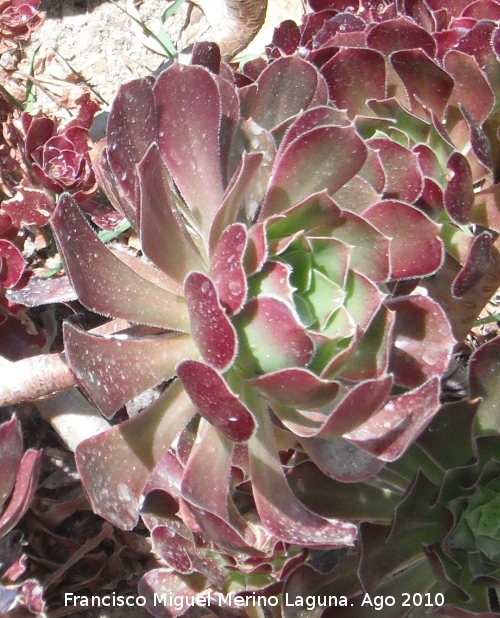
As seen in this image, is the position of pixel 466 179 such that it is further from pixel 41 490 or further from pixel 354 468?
pixel 41 490

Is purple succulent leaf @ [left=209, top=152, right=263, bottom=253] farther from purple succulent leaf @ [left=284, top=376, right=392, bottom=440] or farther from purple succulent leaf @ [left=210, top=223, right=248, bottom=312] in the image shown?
purple succulent leaf @ [left=284, top=376, right=392, bottom=440]

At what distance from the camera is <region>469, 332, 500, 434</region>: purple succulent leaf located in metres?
1.09

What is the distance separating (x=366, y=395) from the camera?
2.39ft

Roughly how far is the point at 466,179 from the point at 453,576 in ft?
2.08

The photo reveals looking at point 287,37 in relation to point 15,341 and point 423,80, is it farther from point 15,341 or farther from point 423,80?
point 15,341

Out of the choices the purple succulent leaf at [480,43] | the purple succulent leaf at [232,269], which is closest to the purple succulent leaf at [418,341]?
the purple succulent leaf at [232,269]

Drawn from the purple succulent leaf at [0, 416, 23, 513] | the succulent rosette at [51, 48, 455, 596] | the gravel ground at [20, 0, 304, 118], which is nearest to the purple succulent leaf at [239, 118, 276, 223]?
the succulent rosette at [51, 48, 455, 596]

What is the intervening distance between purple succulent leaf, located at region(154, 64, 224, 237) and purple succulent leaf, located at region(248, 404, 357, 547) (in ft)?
1.08

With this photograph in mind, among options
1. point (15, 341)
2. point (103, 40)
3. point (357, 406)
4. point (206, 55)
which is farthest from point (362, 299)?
point (103, 40)

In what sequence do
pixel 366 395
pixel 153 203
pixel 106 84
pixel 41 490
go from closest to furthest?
pixel 366 395 → pixel 153 203 → pixel 41 490 → pixel 106 84

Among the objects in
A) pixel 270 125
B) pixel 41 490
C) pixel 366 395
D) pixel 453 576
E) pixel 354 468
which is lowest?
pixel 41 490

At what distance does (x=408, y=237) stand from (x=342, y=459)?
32cm

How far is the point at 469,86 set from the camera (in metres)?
1.16

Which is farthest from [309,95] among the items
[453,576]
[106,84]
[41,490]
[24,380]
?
[106,84]
